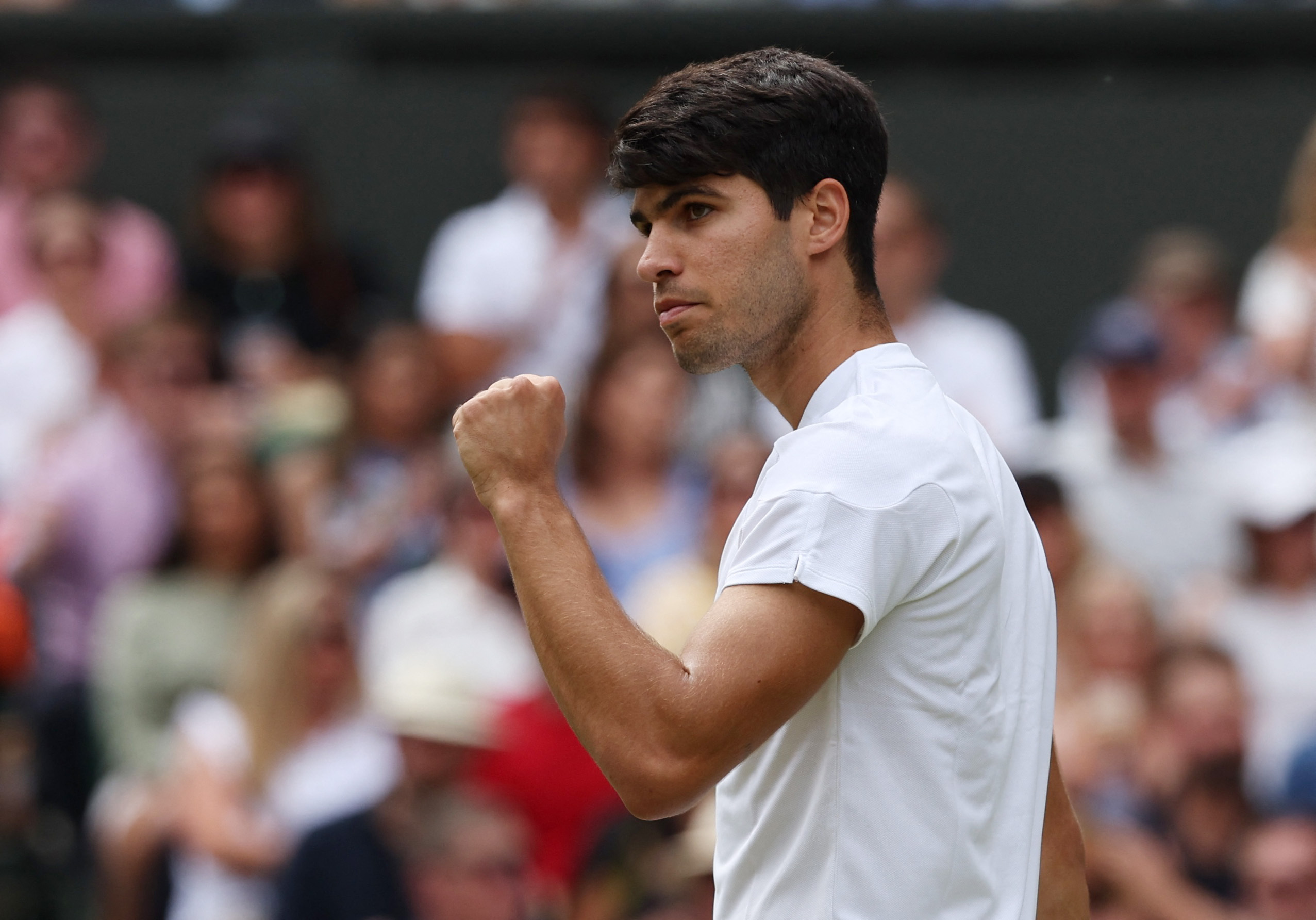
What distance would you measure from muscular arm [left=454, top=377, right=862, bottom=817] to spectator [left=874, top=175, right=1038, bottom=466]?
3.86 metres

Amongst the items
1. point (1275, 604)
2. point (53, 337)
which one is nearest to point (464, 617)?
point (53, 337)

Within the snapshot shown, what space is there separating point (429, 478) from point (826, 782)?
12.7 feet

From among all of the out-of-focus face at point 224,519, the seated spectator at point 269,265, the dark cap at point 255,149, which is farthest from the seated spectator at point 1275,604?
the dark cap at point 255,149

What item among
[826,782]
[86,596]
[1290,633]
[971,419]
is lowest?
[86,596]

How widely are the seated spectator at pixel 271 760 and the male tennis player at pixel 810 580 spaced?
2868 mm

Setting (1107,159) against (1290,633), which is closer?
(1290,633)

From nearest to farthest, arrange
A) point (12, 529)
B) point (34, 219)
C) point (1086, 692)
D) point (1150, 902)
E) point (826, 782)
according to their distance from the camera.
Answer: point (826, 782) → point (1150, 902) → point (1086, 692) → point (12, 529) → point (34, 219)

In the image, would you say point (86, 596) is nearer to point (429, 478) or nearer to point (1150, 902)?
point (429, 478)

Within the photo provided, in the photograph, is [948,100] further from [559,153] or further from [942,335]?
[559,153]

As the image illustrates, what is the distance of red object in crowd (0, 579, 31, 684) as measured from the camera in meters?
5.28

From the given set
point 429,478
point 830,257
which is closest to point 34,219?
point 429,478

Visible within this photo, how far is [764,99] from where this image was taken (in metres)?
2.06

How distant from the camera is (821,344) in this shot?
2145 millimetres

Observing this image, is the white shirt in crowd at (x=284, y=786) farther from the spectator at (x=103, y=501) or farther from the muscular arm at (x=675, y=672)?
the muscular arm at (x=675, y=672)
